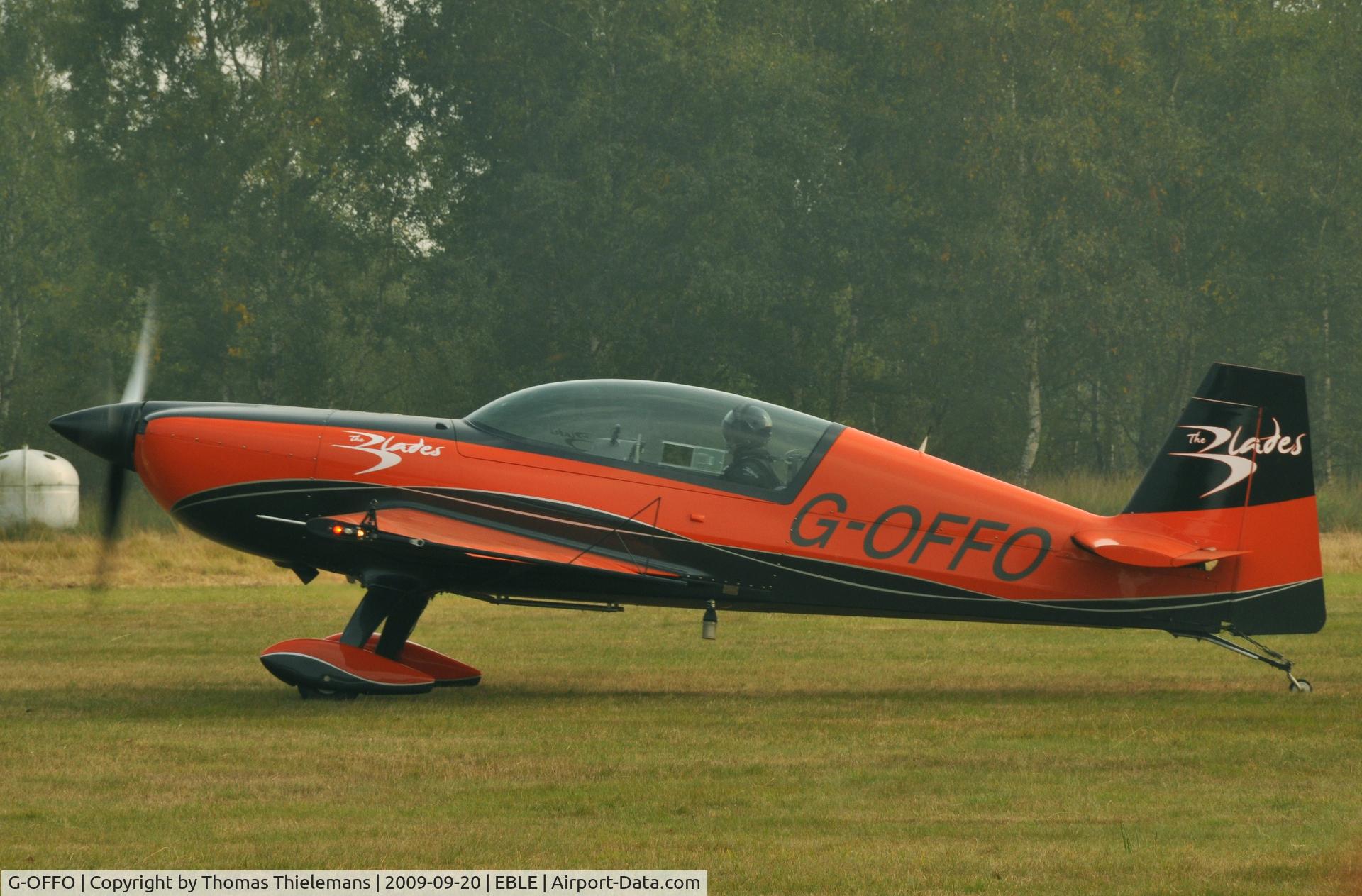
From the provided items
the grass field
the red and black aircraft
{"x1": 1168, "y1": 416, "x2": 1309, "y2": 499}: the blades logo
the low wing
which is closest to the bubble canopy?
the red and black aircraft

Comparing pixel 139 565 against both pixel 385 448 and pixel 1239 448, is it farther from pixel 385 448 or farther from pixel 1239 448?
pixel 1239 448

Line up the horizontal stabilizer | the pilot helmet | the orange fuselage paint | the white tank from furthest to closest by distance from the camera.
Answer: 1. the white tank
2. the pilot helmet
3. the orange fuselage paint
4. the horizontal stabilizer

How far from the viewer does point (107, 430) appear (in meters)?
10.7

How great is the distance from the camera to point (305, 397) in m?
41.2

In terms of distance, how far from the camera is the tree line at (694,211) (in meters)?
40.9

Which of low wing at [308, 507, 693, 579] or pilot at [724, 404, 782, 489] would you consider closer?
low wing at [308, 507, 693, 579]

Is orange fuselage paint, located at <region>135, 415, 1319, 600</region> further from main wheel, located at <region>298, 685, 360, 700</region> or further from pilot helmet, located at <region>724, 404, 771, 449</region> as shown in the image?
main wheel, located at <region>298, 685, 360, 700</region>

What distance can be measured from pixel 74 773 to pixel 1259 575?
7494 millimetres

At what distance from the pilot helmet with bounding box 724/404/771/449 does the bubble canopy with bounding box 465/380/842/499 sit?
0.04 metres

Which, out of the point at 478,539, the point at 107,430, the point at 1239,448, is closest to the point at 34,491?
the point at 107,430

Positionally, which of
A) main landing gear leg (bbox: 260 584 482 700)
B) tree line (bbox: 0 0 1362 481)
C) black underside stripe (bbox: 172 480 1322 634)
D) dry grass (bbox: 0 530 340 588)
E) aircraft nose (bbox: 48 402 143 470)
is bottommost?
dry grass (bbox: 0 530 340 588)

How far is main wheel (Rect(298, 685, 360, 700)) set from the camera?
1018 centimetres

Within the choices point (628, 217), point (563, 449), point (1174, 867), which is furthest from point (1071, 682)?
point (628, 217)

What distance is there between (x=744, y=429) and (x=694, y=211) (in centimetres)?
3202
